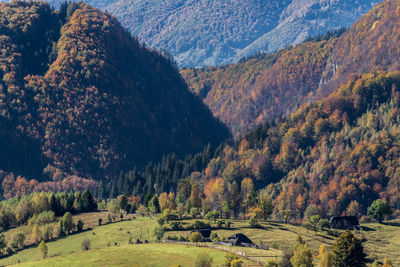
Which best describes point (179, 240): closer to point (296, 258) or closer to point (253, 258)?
point (253, 258)

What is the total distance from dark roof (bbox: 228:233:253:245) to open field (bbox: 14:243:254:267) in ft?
52.0

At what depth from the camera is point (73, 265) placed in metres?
160

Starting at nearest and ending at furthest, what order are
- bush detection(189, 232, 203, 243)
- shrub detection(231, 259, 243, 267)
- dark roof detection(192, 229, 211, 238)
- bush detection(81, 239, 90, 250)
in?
shrub detection(231, 259, 243, 267)
bush detection(189, 232, 203, 243)
dark roof detection(192, 229, 211, 238)
bush detection(81, 239, 90, 250)

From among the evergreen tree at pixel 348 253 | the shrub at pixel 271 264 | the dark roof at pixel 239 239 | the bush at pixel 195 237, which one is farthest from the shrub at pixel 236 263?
the bush at pixel 195 237

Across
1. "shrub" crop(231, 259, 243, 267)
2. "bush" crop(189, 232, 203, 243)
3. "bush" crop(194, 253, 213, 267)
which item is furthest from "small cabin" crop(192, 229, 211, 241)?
"shrub" crop(231, 259, 243, 267)

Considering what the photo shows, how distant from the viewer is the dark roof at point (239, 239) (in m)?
187

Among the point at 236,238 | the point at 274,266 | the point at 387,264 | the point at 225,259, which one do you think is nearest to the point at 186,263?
the point at 225,259

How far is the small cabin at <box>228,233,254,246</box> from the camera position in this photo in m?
186

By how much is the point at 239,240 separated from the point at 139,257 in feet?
119

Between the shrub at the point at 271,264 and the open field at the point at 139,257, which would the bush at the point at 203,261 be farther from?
the shrub at the point at 271,264

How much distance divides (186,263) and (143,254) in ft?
49.8

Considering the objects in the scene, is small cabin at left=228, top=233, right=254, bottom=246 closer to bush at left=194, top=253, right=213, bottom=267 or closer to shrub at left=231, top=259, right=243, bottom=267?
bush at left=194, top=253, right=213, bottom=267

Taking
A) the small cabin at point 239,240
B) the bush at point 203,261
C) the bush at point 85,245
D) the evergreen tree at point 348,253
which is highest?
the evergreen tree at point 348,253

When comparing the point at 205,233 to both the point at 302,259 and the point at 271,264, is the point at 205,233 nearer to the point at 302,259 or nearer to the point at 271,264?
the point at 271,264
